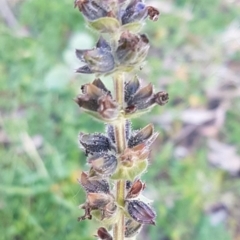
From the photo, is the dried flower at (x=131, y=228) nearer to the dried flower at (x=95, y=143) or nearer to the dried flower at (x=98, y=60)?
the dried flower at (x=95, y=143)

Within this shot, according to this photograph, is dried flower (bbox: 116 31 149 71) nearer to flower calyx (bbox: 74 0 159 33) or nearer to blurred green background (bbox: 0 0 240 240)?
flower calyx (bbox: 74 0 159 33)

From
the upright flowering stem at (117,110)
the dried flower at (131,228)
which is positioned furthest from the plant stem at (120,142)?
the dried flower at (131,228)

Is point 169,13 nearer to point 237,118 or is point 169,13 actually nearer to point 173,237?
point 237,118

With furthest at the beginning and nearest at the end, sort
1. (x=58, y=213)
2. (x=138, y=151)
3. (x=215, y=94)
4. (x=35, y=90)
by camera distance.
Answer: (x=215, y=94), (x=35, y=90), (x=58, y=213), (x=138, y=151)

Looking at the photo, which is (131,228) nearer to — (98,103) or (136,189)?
(136,189)

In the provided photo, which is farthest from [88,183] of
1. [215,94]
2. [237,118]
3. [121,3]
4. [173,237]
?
[215,94]

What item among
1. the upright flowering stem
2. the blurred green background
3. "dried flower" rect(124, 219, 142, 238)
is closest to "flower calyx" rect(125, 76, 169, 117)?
the upright flowering stem
